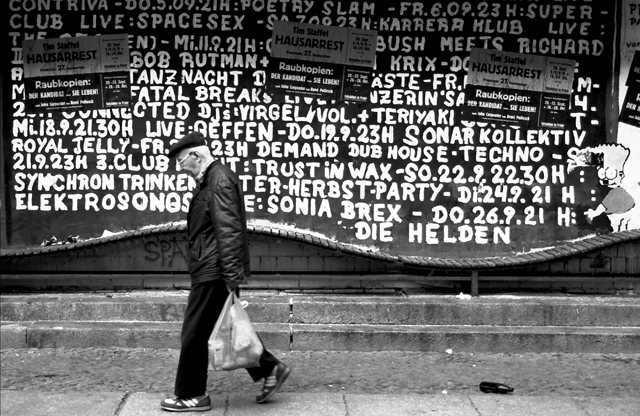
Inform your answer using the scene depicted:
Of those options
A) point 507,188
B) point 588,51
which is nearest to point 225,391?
point 507,188

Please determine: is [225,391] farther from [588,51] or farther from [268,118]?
[588,51]

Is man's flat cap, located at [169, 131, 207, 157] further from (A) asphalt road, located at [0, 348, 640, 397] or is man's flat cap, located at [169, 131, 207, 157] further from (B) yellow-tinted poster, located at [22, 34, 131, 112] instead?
(B) yellow-tinted poster, located at [22, 34, 131, 112]

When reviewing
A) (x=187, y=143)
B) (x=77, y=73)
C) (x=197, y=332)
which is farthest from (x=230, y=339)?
(x=77, y=73)

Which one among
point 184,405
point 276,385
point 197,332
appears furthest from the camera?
point 276,385

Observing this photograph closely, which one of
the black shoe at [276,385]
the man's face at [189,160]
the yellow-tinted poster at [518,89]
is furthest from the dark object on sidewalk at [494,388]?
the yellow-tinted poster at [518,89]

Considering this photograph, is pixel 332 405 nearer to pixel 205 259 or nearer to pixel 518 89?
pixel 205 259

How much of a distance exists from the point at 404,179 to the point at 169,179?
2.33 meters

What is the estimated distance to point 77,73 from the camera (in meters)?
8.85

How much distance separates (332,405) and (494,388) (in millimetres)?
1283

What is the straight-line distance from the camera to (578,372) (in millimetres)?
7438

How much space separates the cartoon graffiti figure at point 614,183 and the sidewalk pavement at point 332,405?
109 inches

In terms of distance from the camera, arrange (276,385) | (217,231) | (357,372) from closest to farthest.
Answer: (217,231)
(276,385)
(357,372)

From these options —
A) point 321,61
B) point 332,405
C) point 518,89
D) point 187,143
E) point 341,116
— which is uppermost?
point 321,61

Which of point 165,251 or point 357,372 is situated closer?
point 357,372
